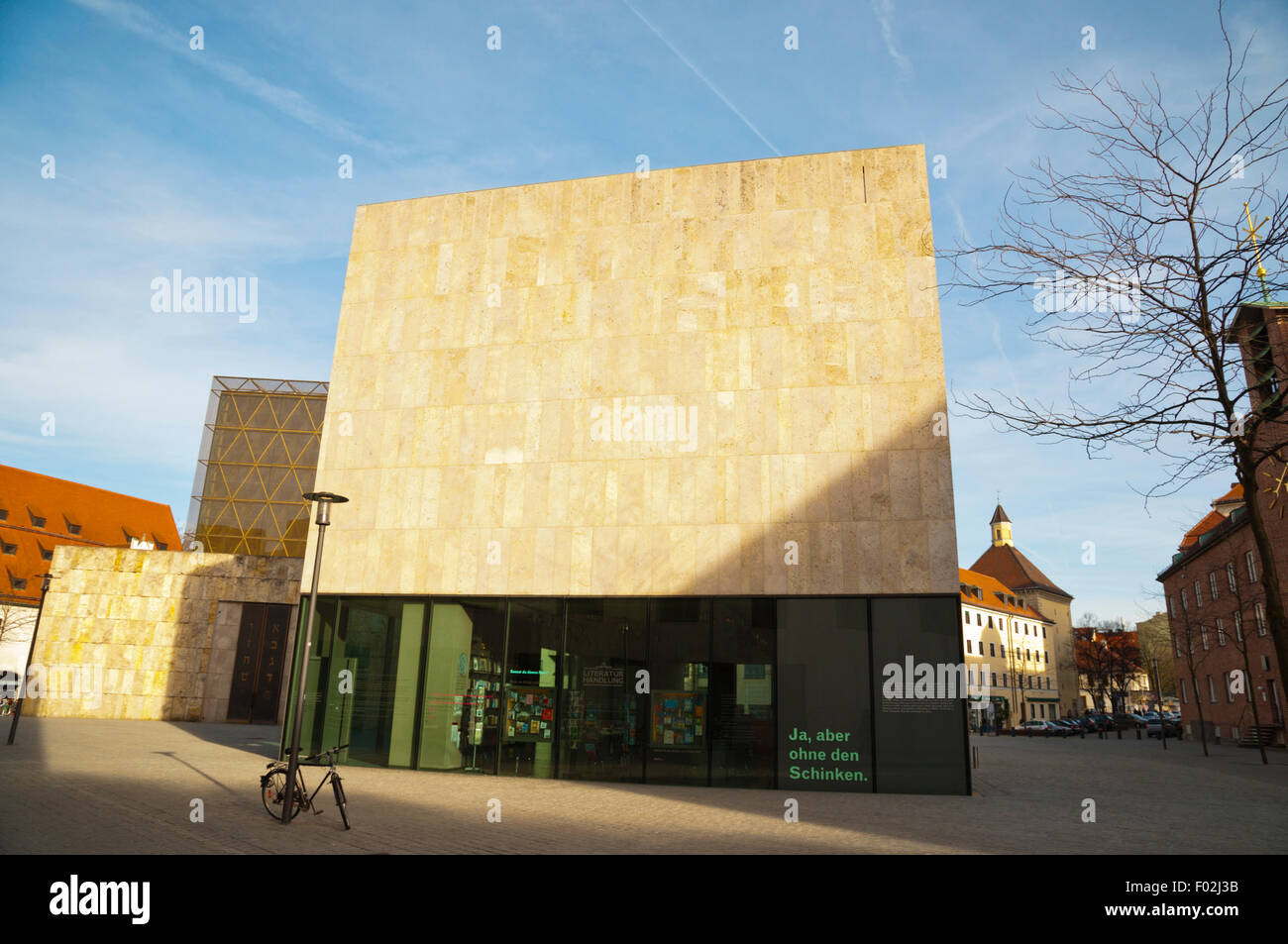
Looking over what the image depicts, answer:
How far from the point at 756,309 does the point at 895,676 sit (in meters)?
9.63

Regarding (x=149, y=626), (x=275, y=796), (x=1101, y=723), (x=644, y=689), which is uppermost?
(x=149, y=626)

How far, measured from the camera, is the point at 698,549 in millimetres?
19672

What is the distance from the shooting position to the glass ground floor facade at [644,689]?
17.9 meters

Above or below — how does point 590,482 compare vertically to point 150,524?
below

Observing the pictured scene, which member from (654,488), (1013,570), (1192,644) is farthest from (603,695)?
(1013,570)

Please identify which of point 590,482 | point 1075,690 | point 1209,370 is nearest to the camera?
point 1209,370

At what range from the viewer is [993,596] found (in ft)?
357

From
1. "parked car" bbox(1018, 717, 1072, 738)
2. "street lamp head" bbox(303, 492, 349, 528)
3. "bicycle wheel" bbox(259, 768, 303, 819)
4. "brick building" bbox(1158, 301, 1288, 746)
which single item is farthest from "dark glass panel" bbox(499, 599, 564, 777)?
"parked car" bbox(1018, 717, 1072, 738)

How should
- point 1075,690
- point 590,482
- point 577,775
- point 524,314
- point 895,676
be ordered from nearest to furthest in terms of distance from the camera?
point 895,676, point 577,775, point 590,482, point 524,314, point 1075,690

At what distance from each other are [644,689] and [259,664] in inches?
1196

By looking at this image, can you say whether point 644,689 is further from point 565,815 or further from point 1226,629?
point 1226,629
